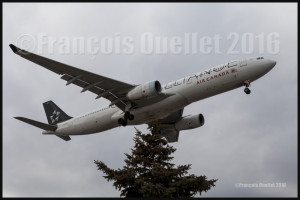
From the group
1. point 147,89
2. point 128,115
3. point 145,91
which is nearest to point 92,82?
point 128,115

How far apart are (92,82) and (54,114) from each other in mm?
11458

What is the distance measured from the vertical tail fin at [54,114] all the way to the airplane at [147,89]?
4.53 meters

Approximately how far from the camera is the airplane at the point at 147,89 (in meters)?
33.3

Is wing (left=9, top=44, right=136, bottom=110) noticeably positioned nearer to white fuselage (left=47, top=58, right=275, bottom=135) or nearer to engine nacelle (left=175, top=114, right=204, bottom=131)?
white fuselage (left=47, top=58, right=275, bottom=135)

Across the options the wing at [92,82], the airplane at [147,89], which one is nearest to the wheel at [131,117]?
the airplane at [147,89]

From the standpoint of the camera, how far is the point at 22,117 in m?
38.3

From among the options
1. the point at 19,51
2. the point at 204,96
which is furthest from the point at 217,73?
the point at 19,51

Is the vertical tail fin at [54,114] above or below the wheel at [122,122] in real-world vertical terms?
above

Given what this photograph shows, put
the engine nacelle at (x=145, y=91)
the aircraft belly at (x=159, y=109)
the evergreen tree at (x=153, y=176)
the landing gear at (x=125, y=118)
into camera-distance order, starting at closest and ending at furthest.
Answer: the evergreen tree at (x=153, y=176), the engine nacelle at (x=145, y=91), the aircraft belly at (x=159, y=109), the landing gear at (x=125, y=118)

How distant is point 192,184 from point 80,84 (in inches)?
483

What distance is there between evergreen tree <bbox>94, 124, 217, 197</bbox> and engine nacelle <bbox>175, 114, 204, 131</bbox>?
1172 centimetres

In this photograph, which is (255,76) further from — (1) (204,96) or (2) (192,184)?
(2) (192,184)

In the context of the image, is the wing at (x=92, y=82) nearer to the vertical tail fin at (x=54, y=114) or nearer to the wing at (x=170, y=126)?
the wing at (x=170, y=126)

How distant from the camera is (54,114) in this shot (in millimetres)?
45188
